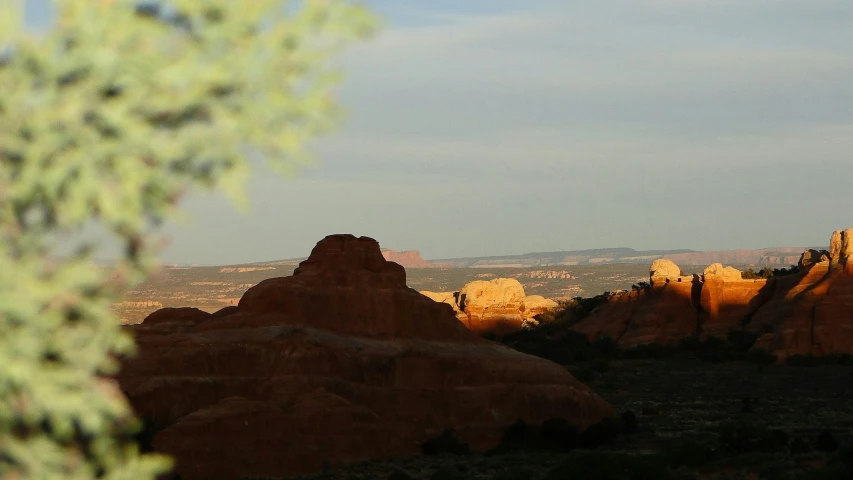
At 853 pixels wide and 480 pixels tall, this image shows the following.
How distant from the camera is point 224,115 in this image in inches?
253

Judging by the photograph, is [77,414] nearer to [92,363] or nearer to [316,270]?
[92,363]

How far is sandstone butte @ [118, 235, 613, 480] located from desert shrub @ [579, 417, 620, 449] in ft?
1.73

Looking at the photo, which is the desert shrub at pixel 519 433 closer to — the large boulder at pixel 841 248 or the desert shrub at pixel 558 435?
the desert shrub at pixel 558 435

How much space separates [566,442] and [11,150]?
3583 centimetres

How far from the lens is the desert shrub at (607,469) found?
2980cm

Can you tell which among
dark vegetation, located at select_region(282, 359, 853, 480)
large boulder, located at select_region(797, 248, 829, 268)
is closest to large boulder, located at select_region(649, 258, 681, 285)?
large boulder, located at select_region(797, 248, 829, 268)

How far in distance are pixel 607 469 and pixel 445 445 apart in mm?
8363

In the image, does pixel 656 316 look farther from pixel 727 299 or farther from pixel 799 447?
pixel 799 447

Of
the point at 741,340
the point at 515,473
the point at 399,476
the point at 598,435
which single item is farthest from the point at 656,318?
the point at 399,476

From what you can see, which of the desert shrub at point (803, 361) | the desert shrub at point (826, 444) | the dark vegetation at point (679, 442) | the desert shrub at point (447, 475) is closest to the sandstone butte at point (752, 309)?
the desert shrub at point (803, 361)

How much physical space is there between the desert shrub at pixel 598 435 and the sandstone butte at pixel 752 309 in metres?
38.4

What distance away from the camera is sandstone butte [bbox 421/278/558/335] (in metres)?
103

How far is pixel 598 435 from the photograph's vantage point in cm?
4119

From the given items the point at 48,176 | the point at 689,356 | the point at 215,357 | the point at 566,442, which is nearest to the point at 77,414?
the point at 48,176
